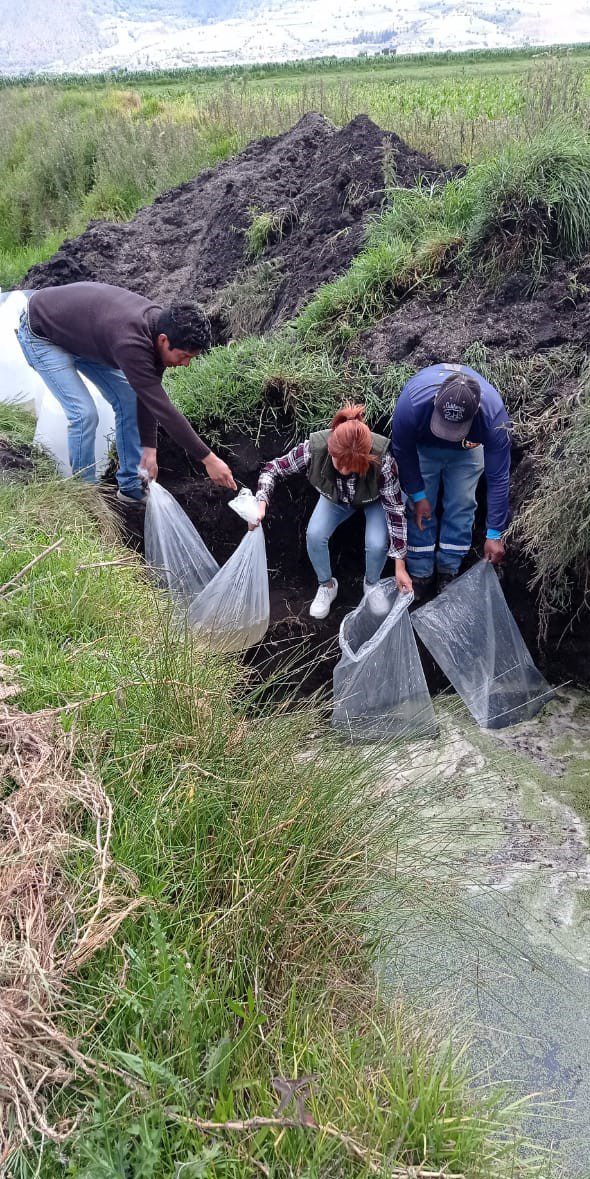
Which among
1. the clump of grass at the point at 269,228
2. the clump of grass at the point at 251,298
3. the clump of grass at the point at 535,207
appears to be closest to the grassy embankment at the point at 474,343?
the clump of grass at the point at 535,207

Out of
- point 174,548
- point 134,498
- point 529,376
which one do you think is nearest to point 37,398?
point 134,498

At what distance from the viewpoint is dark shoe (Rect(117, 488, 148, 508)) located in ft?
15.1

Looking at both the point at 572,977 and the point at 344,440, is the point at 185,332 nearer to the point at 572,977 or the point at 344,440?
the point at 344,440

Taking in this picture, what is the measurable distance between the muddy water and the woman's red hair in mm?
1313

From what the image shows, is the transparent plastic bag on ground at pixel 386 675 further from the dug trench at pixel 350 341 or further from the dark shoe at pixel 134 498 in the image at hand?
the dark shoe at pixel 134 498

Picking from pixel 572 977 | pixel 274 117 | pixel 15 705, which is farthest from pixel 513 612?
pixel 274 117

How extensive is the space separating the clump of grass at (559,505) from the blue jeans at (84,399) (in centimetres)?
205

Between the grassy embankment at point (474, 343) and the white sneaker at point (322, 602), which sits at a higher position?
the grassy embankment at point (474, 343)

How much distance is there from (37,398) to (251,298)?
5.88 feet

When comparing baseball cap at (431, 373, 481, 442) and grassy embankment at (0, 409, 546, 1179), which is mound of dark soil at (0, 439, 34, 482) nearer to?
grassy embankment at (0, 409, 546, 1179)

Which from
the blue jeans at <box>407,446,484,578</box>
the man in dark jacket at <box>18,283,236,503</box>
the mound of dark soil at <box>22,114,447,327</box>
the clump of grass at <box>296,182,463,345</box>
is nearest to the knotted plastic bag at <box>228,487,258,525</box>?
the man in dark jacket at <box>18,283,236,503</box>

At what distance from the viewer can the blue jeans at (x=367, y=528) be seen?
13.8ft

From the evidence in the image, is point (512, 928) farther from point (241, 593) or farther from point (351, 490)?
point (351, 490)

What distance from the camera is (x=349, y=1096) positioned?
5.65ft
